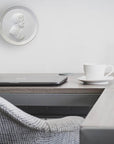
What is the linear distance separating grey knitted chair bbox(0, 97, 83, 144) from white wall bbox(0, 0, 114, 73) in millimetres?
1186

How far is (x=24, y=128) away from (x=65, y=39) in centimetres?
125

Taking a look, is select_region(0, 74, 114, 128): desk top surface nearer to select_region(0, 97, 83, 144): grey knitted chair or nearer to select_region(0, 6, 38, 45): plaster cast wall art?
select_region(0, 97, 83, 144): grey knitted chair

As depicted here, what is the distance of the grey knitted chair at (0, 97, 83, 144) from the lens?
71 cm

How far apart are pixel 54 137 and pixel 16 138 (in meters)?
0.09

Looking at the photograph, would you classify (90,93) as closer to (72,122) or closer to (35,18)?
(72,122)

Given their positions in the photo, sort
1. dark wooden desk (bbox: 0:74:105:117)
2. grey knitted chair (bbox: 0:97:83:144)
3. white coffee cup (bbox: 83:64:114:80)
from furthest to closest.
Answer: white coffee cup (bbox: 83:64:114:80)
dark wooden desk (bbox: 0:74:105:117)
grey knitted chair (bbox: 0:97:83:144)

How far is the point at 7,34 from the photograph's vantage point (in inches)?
76.2

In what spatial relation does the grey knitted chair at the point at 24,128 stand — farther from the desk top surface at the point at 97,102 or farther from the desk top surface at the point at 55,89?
the desk top surface at the point at 55,89

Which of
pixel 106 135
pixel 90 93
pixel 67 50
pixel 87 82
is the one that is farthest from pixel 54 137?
pixel 67 50

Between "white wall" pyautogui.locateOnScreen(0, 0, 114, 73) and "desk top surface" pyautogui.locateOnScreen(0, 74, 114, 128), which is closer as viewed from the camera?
"desk top surface" pyautogui.locateOnScreen(0, 74, 114, 128)

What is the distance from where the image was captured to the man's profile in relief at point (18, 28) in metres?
1.91

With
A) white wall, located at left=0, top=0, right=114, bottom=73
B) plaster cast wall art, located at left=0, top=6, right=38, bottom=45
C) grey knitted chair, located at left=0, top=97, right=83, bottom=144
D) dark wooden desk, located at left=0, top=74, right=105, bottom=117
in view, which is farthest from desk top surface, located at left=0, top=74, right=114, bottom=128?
plaster cast wall art, located at left=0, top=6, right=38, bottom=45

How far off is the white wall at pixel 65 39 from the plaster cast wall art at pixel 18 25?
44 millimetres

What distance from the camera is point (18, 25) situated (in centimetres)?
191
